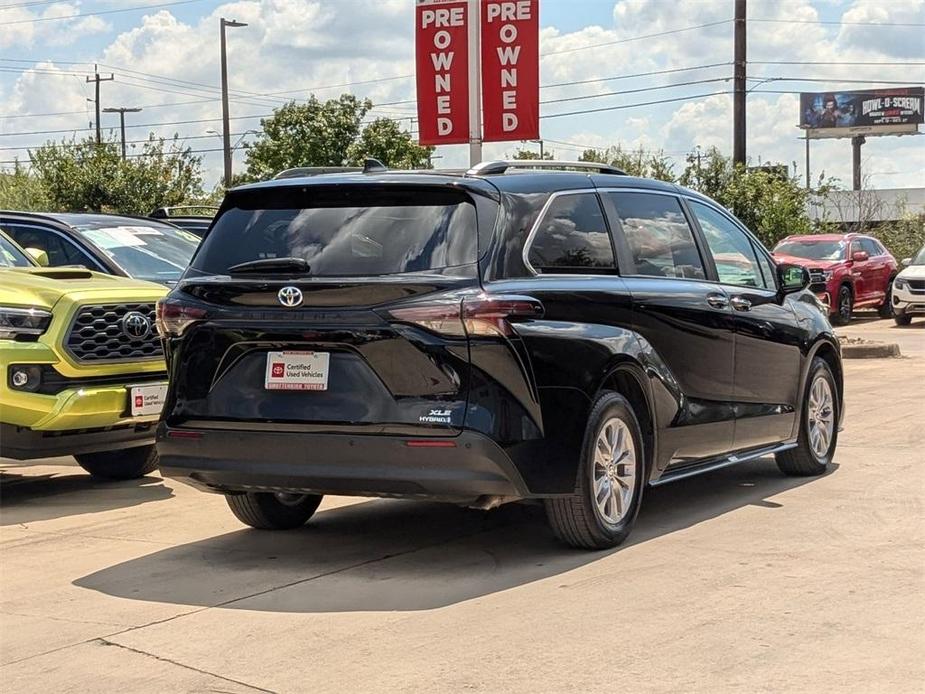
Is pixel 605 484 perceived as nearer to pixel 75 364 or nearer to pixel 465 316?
pixel 465 316

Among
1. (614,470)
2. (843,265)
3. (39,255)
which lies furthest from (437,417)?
(843,265)

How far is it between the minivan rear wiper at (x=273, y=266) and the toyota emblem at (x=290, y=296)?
0.13 metres

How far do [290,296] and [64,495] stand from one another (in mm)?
3511

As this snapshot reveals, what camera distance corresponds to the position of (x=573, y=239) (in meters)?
6.55

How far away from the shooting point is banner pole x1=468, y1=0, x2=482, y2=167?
1512cm

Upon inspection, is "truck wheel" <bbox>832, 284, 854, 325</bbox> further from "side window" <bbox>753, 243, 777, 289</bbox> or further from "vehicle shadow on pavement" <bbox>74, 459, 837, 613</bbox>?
"vehicle shadow on pavement" <bbox>74, 459, 837, 613</bbox>

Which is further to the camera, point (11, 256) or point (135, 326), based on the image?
point (11, 256)

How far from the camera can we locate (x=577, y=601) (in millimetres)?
5512

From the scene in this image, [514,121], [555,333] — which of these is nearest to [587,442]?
[555,333]

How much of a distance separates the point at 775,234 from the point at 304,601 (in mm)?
24634

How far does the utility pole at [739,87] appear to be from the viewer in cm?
2853

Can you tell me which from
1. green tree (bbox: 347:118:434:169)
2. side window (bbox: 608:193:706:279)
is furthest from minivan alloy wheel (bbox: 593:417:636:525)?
green tree (bbox: 347:118:434:169)

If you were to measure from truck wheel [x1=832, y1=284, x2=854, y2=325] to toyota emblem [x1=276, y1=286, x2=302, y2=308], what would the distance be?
1985cm

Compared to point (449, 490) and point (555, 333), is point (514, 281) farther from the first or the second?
point (449, 490)
